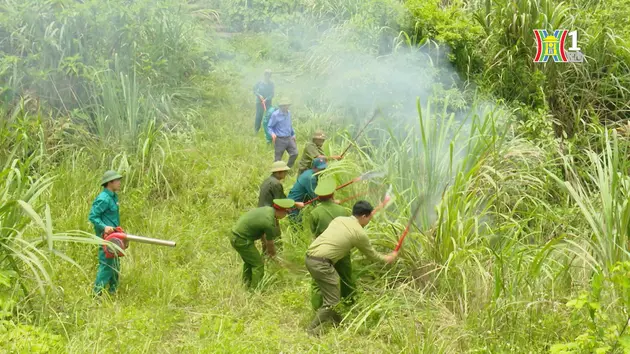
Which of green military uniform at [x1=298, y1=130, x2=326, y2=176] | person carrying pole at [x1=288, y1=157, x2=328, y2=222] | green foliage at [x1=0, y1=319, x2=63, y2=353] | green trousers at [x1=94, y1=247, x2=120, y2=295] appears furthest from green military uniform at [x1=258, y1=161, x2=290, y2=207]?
green foliage at [x1=0, y1=319, x2=63, y2=353]

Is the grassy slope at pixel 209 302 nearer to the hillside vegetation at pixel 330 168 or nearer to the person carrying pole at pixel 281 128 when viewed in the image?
the hillside vegetation at pixel 330 168

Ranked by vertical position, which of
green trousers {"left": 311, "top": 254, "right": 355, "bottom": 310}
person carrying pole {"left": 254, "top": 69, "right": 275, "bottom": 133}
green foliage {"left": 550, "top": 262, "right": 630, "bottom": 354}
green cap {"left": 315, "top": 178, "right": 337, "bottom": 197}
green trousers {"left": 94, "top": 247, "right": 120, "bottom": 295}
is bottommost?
person carrying pole {"left": 254, "top": 69, "right": 275, "bottom": 133}

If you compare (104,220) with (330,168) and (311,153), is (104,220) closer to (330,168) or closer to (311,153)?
(330,168)

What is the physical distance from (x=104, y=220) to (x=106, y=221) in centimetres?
2

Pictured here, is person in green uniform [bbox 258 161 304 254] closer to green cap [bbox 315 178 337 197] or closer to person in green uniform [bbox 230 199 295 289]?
person in green uniform [bbox 230 199 295 289]

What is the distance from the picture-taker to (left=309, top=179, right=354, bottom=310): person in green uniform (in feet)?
18.9

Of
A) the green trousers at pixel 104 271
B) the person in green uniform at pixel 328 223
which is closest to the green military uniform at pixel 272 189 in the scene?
the person in green uniform at pixel 328 223

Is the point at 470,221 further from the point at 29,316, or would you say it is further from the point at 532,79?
the point at 532,79

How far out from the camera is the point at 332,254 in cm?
544

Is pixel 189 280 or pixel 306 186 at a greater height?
pixel 306 186

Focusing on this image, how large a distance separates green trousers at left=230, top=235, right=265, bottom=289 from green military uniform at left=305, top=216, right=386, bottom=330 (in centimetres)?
85

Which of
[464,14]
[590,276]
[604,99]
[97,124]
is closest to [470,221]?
[590,276]

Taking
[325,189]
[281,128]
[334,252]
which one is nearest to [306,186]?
[325,189]

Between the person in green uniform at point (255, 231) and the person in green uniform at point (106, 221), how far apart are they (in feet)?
3.41
